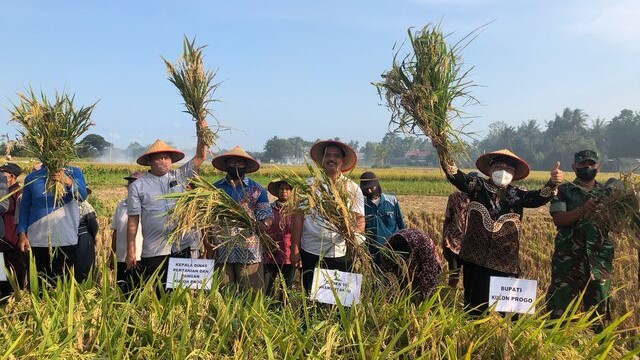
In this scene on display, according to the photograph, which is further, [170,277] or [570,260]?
[570,260]

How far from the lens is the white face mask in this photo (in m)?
3.80

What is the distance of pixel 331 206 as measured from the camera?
2.59 meters

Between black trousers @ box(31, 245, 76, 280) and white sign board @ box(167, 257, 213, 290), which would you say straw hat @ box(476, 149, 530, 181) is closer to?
white sign board @ box(167, 257, 213, 290)

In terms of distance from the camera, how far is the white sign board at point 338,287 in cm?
253

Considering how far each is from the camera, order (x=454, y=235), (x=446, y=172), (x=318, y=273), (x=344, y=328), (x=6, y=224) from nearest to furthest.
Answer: (x=344, y=328), (x=318, y=273), (x=446, y=172), (x=6, y=224), (x=454, y=235)

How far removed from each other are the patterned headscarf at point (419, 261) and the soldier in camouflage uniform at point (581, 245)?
4.83 feet

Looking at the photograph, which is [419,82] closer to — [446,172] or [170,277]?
[446,172]

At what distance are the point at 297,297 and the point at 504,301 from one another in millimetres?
1271

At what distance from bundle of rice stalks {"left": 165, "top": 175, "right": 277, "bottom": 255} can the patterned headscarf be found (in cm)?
78

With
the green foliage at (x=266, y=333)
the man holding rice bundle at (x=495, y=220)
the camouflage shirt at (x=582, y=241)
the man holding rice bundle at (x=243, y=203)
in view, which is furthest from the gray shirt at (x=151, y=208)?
the camouflage shirt at (x=582, y=241)

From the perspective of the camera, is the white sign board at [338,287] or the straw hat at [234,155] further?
the straw hat at [234,155]

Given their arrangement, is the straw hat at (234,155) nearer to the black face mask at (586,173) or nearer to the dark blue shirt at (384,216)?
the dark blue shirt at (384,216)

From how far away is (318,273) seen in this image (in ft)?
8.54

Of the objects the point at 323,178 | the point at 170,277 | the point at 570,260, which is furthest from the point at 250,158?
the point at 570,260
